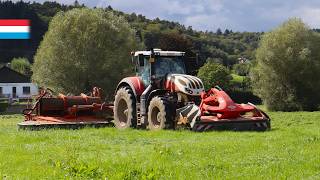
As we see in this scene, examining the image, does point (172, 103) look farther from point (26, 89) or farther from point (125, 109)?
point (26, 89)

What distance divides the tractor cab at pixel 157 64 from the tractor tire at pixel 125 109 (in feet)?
2.81

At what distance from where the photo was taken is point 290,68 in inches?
2084

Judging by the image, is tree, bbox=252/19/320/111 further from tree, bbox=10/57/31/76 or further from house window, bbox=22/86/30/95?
tree, bbox=10/57/31/76

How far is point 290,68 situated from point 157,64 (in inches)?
1376

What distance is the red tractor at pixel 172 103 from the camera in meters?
17.2

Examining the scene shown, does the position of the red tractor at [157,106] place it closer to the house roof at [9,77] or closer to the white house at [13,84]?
the white house at [13,84]

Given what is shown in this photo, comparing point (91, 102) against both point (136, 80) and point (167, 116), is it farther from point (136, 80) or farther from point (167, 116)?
point (167, 116)

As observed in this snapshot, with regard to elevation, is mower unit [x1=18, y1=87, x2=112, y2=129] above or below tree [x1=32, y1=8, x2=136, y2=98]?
below

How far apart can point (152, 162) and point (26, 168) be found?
2.25 m

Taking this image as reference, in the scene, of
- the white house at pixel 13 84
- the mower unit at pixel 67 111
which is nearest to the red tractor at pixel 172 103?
the mower unit at pixel 67 111

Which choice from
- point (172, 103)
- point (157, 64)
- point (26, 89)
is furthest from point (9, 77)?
point (172, 103)

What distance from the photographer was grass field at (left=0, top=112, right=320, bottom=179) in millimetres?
8312

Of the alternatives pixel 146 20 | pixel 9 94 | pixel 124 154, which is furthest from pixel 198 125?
pixel 146 20

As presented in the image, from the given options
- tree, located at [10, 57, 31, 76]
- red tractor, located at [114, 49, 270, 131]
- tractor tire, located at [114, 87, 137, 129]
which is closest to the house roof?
tree, located at [10, 57, 31, 76]
